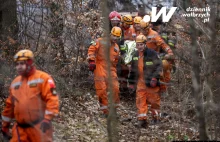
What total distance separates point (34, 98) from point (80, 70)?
5.82 meters

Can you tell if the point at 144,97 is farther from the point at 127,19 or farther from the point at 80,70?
the point at 80,70

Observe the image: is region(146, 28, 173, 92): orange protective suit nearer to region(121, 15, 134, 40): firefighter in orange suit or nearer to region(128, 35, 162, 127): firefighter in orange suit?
region(128, 35, 162, 127): firefighter in orange suit

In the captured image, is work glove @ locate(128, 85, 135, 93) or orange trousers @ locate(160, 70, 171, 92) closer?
orange trousers @ locate(160, 70, 171, 92)

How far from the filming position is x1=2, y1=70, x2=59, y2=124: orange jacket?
6.38m

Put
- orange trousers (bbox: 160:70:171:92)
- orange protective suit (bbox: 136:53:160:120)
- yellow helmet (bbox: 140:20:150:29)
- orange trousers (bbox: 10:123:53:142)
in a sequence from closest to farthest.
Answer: orange trousers (bbox: 10:123:53:142)
orange protective suit (bbox: 136:53:160:120)
orange trousers (bbox: 160:70:171:92)
yellow helmet (bbox: 140:20:150:29)

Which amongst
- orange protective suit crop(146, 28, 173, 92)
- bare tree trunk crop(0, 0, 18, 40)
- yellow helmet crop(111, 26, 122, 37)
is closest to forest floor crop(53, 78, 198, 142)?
orange protective suit crop(146, 28, 173, 92)

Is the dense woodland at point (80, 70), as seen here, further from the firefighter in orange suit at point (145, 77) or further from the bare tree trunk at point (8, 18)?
the firefighter in orange suit at point (145, 77)

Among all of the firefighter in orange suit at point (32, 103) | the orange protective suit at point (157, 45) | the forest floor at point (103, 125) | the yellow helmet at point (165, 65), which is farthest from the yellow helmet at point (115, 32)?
the firefighter in orange suit at point (32, 103)

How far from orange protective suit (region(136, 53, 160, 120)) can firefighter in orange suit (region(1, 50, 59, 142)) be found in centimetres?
363

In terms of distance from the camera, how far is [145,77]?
9.95m

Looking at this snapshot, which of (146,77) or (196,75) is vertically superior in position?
(196,75)

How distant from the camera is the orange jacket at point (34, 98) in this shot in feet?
20.9

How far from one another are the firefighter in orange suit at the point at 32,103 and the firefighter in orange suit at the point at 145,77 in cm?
352

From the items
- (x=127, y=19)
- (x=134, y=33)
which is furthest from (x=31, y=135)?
(x=127, y=19)
